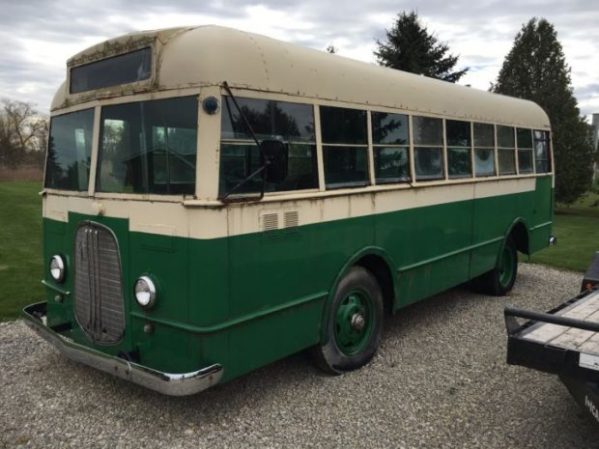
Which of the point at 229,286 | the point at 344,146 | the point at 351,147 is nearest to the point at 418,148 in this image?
the point at 351,147

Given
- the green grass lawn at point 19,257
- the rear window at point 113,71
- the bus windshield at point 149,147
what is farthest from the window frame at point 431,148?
the green grass lawn at point 19,257

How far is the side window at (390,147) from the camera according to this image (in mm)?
5070

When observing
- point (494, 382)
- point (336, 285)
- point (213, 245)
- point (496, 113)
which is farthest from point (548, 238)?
point (213, 245)

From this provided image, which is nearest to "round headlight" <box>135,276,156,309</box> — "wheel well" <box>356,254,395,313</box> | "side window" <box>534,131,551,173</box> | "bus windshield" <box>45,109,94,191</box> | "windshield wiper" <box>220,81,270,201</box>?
"windshield wiper" <box>220,81,270,201</box>

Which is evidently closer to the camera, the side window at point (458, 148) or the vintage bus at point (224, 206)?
the vintage bus at point (224, 206)

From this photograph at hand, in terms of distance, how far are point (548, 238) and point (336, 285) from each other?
19.9 feet

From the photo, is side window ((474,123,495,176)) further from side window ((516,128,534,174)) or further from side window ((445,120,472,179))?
side window ((516,128,534,174))

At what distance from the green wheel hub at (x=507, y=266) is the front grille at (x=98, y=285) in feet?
19.3

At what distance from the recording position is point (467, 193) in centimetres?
661

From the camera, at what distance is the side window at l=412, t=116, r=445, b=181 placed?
5.65m

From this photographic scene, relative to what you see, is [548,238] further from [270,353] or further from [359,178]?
[270,353]

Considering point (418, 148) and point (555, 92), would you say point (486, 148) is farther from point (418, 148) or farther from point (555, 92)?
point (555, 92)

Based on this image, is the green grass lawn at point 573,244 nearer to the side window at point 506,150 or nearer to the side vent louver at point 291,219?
the side window at point 506,150

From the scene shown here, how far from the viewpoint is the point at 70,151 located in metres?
4.63
